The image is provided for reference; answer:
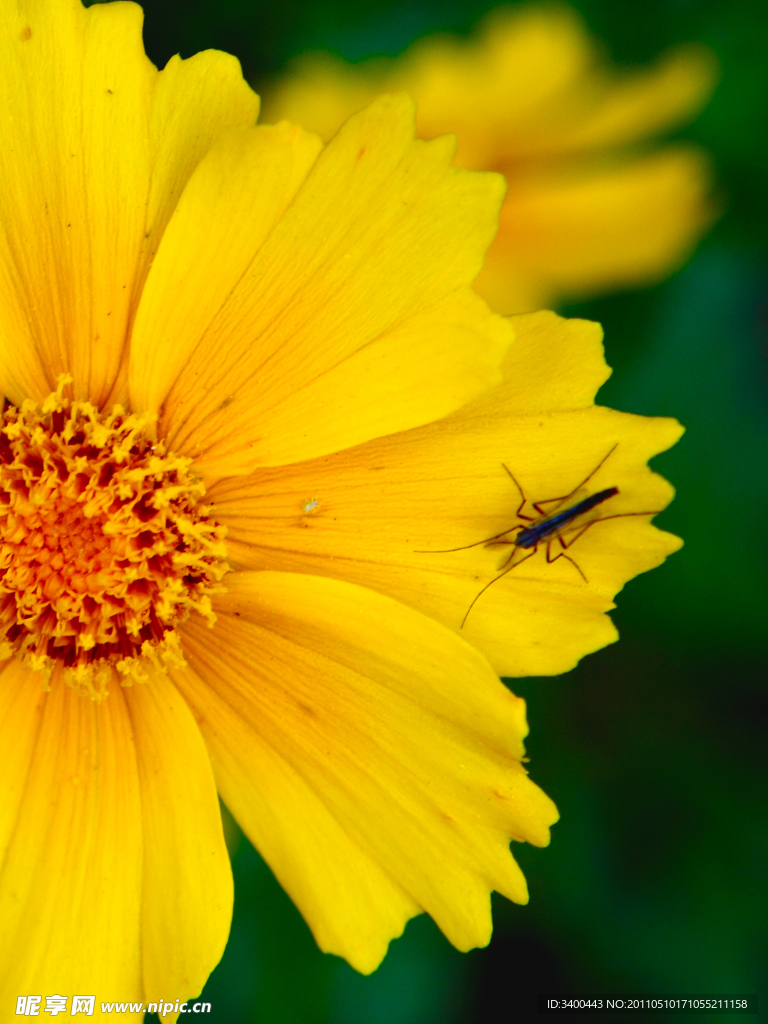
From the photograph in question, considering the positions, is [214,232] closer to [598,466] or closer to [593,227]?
[598,466]

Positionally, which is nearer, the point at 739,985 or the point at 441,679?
the point at 441,679

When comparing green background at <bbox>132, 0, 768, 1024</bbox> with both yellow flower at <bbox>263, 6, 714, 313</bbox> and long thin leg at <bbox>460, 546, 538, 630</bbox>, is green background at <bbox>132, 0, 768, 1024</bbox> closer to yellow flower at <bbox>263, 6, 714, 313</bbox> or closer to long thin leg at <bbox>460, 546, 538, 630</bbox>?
yellow flower at <bbox>263, 6, 714, 313</bbox>

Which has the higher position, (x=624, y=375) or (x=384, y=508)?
(x=624, y=375)

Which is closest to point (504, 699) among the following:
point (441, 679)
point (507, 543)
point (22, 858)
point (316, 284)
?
point (441, 679)

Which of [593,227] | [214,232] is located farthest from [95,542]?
[593,227]

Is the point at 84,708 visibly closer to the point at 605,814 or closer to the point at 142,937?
the point at 142,937

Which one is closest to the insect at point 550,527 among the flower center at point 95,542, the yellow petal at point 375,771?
the yellow petal at point 375,771
